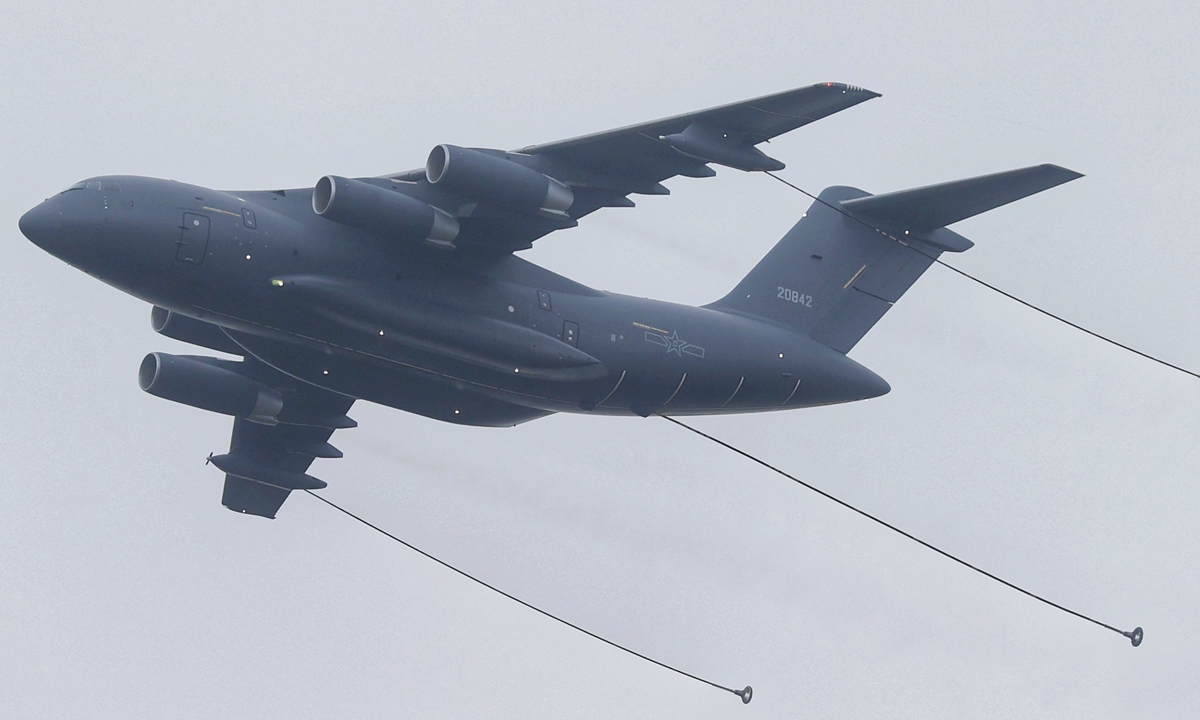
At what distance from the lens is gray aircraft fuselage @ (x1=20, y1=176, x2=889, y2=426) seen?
16.2 metres

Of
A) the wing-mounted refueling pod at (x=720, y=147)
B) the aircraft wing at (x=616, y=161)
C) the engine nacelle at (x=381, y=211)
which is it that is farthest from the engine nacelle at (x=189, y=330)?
the wing-mounted refueling pod at (x=720, y=147)

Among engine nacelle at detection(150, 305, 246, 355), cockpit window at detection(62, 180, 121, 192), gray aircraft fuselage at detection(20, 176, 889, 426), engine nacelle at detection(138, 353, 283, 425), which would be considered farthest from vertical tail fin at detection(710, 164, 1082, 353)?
cockpit window at detection(62, 180, 121, 192)

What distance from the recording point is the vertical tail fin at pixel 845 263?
65.8ft

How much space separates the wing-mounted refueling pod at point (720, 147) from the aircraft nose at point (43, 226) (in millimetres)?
5728

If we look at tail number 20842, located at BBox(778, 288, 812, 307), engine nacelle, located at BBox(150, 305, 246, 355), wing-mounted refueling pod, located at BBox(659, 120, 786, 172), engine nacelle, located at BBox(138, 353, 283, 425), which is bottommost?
engine nacelle, located at BBox(138, 353, 283, 425)

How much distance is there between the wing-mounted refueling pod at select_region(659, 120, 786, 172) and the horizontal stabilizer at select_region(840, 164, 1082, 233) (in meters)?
2.84

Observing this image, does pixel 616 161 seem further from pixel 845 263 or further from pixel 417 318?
pixel 845 263

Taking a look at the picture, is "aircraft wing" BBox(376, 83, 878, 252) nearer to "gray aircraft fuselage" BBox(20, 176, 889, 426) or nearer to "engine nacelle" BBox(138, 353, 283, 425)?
"gray aircraft fuselage" BBox(20, 176, 889, 426)

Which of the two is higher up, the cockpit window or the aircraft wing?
the aircraft wing

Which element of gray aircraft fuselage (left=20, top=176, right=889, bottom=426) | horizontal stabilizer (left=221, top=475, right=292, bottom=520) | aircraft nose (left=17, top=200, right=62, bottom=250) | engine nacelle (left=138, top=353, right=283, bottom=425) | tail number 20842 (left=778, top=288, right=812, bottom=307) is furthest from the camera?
horizontal stabilizer (left=221, top=475, right=292, bottom=520)

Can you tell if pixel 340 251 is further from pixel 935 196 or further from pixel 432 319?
pixel 935 196

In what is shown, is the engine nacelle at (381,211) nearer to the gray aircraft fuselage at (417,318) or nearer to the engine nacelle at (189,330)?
the gray aircraft fuselage at (417,318)

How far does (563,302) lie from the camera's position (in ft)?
60.0

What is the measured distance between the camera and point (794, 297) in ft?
66.5
